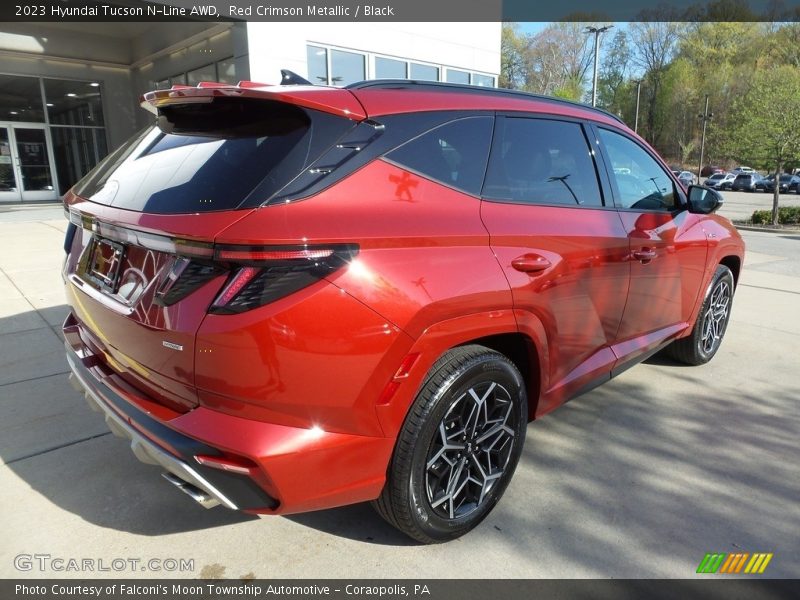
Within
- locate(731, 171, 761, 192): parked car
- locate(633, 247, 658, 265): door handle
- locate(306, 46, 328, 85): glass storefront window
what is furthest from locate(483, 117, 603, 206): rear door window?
locate(731, 171, 761, 192): parked car

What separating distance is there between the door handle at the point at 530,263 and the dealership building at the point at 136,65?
13375 millimetres

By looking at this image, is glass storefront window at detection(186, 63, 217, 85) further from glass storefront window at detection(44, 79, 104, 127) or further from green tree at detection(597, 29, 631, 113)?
green tree at detection(597, 29, 631, 113)

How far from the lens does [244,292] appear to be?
5.75 feet

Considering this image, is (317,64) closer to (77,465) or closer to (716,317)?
(716,317)

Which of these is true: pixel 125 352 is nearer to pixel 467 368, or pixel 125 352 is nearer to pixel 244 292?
pixel 244 292

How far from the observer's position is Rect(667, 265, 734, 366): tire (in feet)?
14.1

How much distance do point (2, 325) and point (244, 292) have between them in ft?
15.1

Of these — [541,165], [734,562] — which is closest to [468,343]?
[541,165]

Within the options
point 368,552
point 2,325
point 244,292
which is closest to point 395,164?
point 244,292

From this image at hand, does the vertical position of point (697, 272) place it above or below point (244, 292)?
below

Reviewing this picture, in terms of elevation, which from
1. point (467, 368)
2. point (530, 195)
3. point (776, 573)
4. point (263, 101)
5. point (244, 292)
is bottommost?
point (776, 573)

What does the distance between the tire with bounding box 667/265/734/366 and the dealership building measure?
1259 cm

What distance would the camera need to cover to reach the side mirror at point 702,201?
12.8 feet

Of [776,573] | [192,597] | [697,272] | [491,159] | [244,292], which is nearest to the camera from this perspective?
[244,292]
